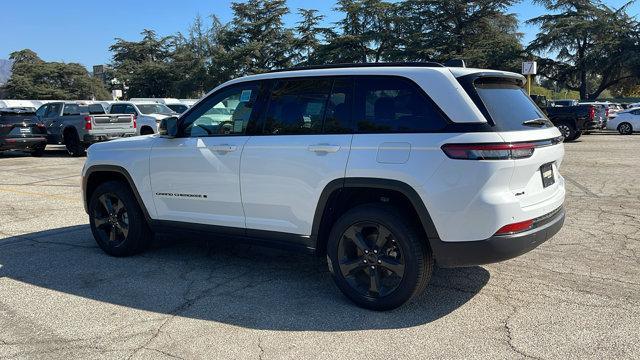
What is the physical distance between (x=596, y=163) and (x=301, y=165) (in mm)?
11393

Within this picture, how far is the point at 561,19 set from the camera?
54281mm

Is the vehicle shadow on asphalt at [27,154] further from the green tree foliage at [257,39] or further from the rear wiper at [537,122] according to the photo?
the green tree foliage at [257,39]

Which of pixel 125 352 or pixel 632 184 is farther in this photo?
pixel 632 184

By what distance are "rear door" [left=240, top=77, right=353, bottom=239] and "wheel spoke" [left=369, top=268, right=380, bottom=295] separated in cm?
63

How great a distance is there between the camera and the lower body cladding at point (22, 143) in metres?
17.8

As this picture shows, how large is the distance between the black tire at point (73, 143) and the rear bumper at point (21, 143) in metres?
0.84

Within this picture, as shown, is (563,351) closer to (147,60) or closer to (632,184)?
(632,184)

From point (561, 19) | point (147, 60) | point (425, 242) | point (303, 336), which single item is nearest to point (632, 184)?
point (425, 242)

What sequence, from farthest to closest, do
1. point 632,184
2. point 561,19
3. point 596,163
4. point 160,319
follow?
point 561,19
point 596,163
point 632,184
point 160,319

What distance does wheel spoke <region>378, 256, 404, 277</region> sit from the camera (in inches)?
159

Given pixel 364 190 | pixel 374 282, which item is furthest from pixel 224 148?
pixel 374 282

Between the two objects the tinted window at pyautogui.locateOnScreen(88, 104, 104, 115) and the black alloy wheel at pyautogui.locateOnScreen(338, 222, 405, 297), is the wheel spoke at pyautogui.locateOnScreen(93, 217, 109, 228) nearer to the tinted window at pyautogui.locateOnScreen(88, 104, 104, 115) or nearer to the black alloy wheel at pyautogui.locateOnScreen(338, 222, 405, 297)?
the black alloy wheel at pyautogui.locateOnScreen(338, 222, 405, 297)

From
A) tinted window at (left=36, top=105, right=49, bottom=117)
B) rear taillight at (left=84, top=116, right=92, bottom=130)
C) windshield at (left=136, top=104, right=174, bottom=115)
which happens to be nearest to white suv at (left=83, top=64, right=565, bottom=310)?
rear taillight at (left=84, top=116, right=92, bottom=130)

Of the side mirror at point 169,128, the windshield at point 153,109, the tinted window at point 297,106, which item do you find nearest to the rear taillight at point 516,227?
the tinted window at point 297,106
